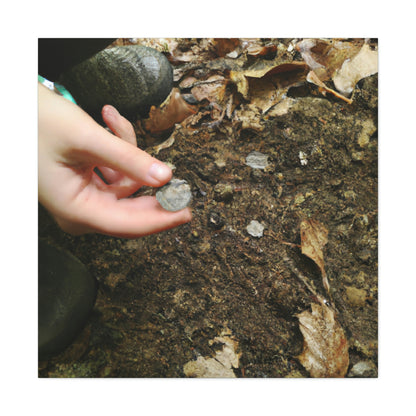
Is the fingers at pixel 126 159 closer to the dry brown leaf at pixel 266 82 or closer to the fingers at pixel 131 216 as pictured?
the fingers at pixel 131 216

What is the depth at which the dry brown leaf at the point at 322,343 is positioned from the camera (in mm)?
752

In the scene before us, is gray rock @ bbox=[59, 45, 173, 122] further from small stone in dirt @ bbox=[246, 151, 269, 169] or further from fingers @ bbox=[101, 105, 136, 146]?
small stone in dirt @ bbox=[246, 151, 269, 169]

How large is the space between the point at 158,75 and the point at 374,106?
21.2 inches

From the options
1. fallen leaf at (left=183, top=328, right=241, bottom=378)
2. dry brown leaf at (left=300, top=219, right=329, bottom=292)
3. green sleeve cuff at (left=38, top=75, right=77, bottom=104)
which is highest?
green sleeve cuff at (left=38, top=75, right=77, bottom=104)

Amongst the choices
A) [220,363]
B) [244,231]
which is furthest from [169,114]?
[220,363]

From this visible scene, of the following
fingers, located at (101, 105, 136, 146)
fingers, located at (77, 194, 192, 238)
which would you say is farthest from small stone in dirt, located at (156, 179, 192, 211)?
fingers, located at (101, 105, 136, 146)

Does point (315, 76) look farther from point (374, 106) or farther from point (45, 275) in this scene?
point (45, 275)

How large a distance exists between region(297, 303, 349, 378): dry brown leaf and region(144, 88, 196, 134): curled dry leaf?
1.82ft

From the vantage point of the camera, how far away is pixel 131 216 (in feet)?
2.52

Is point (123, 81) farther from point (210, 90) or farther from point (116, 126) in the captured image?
point (210, 90)

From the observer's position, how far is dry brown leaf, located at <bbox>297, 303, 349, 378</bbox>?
0.75 metres

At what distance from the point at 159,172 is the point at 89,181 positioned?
180mm

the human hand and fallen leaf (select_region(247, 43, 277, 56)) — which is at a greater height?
fallen leaf (select_region(247, 43, 277, 56))
